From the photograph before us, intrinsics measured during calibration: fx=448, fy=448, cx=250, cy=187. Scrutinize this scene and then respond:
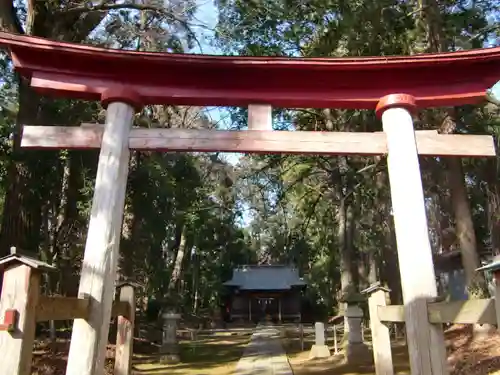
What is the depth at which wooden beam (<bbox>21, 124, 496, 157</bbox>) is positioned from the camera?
16.8 feet

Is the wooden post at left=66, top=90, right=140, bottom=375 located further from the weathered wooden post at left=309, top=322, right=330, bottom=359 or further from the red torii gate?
the weathered wooden post at left=309, top=322, right=330, bottom=359

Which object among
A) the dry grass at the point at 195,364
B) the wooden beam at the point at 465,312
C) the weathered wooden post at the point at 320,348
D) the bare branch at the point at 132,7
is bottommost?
the dry grass at the point at 195,364

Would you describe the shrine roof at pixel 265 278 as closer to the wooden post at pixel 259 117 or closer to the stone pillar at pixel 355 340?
the stone pillar at pixel 355 340

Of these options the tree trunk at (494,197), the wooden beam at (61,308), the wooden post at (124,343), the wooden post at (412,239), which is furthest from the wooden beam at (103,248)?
the tree trunk at (494,197)

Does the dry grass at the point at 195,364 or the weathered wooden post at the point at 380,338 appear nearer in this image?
the weathered wooden post at the point at 380,338

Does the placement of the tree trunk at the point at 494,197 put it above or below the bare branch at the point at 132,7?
below

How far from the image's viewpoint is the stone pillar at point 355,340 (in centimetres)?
1117

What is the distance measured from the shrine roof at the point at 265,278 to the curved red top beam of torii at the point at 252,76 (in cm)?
2924

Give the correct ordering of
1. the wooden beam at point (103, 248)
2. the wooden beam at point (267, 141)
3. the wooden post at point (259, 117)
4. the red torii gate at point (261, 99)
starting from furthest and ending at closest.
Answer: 1. the wooden post at point (259, 117)
2. the wooden beam at point (267, 141)
3. the red torii gate at point (261, 99)
4. the wooden beam at point (103, 248)

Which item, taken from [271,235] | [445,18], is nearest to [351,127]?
[445,18]

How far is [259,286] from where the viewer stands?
34094 mm

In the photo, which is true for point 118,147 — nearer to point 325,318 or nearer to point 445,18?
point 445,18

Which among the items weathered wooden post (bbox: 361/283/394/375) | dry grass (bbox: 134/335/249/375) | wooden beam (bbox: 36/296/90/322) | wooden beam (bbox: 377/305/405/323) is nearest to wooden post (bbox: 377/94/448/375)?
wooden beam (bbox: 377/305/405/323)

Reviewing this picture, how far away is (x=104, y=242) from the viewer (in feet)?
15.2
